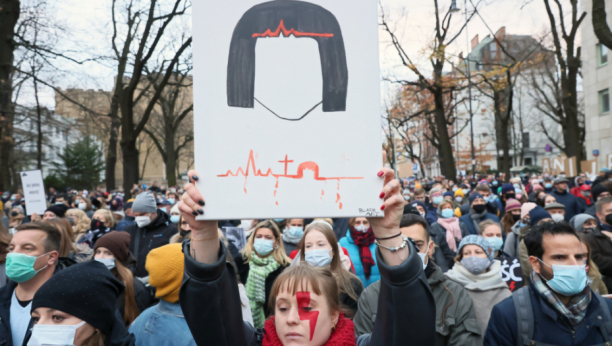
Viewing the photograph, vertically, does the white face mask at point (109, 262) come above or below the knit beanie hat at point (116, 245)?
below

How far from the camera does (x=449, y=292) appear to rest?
137 inches

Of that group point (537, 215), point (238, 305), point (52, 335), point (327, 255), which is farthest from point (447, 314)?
point (537, 215)

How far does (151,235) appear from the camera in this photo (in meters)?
6.80

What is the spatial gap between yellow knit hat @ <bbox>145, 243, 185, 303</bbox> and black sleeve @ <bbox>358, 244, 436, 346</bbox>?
163 cm

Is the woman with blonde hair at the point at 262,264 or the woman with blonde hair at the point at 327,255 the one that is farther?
the woman with blonde hair at the point at 262,264

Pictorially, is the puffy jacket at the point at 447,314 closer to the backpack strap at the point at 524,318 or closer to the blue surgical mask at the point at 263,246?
the backpack strap at the point at 524,318

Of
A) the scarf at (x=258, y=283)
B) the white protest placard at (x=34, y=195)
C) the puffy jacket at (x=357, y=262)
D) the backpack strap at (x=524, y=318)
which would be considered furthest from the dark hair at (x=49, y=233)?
the white protest placard at (x=34, y=195)

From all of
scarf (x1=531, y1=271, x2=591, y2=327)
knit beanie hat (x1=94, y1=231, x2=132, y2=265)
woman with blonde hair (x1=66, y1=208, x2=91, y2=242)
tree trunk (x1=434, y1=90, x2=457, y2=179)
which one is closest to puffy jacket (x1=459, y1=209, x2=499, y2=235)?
scarf (x1=531, y1=271, x2=591, y2=327)

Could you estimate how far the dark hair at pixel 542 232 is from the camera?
3.33 metres

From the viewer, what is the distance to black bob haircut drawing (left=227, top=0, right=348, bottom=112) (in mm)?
1987

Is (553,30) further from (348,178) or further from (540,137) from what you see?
(540,137)

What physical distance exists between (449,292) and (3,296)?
3.16m

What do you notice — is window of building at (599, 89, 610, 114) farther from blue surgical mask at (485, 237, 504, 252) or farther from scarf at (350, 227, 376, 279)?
scarf at (350, 227, 376, 279)

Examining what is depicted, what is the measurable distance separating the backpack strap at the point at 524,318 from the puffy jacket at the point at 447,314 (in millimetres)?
392
